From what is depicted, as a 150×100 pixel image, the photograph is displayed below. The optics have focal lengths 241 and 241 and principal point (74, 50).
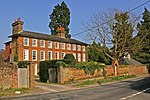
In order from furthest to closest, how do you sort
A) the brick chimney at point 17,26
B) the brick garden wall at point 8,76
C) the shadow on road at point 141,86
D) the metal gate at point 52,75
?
the brick chimney at point 17,26
the metal gate at point 52,75
the brick garden wall at point 8,76
the shadow on road at point 141,86

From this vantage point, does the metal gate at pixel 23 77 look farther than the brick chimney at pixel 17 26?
No

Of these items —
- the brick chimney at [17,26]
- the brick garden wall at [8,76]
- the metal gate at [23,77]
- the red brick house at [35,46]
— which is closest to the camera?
the brick garden wall at [8,76]

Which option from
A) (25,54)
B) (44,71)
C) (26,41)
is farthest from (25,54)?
(44,71)

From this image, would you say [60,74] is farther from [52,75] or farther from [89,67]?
[89,67]

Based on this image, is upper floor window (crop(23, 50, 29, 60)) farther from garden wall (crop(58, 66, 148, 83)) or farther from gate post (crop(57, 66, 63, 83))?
gate post (crop(57, 66, 63, 83))

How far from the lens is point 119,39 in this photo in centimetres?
4538

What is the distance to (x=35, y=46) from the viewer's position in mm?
53906

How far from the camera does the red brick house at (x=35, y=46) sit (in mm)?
51094

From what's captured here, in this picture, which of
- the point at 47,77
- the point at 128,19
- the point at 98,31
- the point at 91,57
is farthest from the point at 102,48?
the point at 91,57

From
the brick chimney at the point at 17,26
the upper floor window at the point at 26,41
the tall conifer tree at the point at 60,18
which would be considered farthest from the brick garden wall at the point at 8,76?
the tall conifer tree at the point at 60,18

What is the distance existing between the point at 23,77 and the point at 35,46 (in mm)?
30792

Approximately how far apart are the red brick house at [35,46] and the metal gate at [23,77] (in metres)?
27.0

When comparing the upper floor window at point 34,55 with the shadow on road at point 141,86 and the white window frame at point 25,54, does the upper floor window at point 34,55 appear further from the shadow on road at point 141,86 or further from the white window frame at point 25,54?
the shadow on road at point 141,86

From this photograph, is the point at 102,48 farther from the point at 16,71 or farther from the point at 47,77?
the point at 16,71
